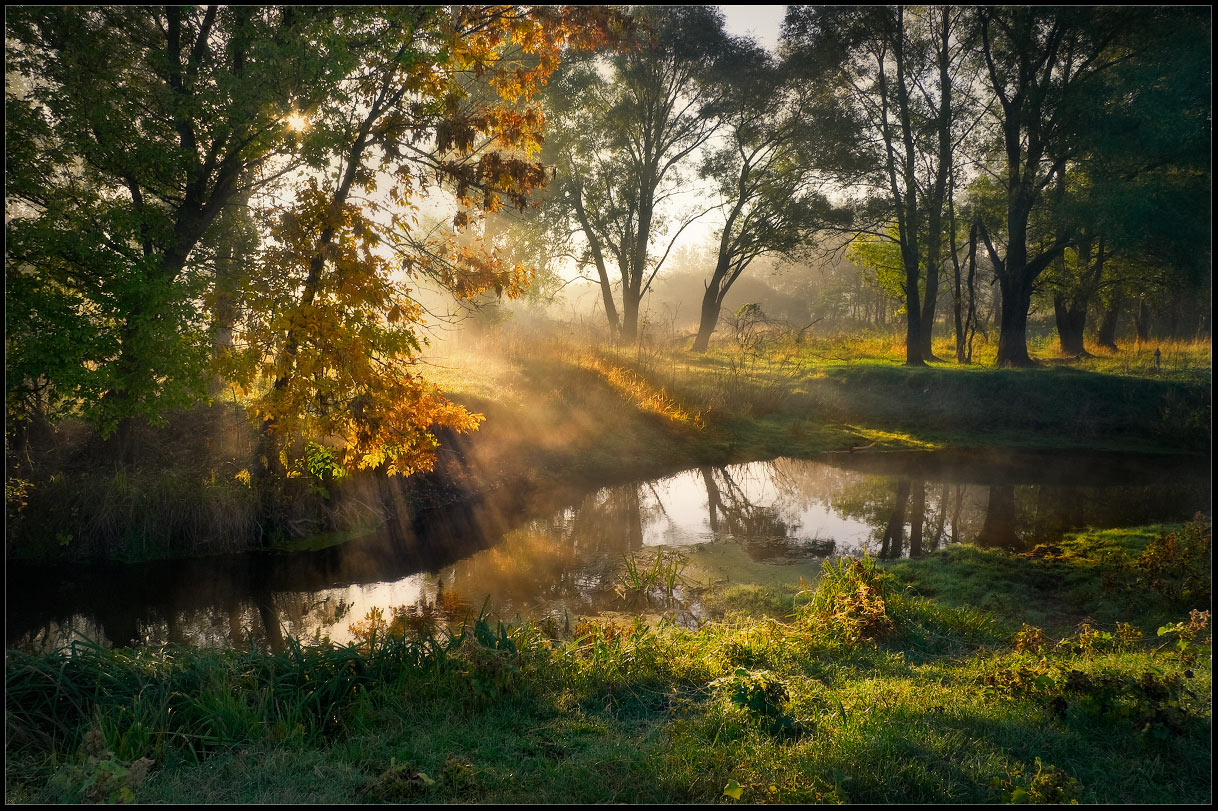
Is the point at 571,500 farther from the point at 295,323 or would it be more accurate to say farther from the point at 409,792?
the point at 409,792

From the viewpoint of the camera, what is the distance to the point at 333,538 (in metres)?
10.6

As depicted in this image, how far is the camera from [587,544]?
34.8ft

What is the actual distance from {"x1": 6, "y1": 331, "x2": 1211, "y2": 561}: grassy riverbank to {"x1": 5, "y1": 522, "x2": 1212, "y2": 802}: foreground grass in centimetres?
504

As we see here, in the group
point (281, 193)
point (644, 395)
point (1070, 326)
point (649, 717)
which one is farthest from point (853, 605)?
point (1070, 326)

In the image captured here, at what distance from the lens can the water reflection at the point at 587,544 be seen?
7.98 meters

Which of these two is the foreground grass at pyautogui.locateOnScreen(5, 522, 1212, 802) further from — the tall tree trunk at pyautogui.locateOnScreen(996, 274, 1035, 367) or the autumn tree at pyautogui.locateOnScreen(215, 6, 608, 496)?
the tall tree trunk at pyautogui.locateOnScreen(996, 274, 1035, 367)

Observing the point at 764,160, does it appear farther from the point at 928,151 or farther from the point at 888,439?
the point at 888,439

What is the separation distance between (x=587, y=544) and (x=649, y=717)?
589 centimetres

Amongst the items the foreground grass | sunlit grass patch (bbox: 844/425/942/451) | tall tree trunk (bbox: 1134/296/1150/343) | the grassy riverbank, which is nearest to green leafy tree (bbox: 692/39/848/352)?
the grassy riverbank

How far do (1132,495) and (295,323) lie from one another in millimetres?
14583

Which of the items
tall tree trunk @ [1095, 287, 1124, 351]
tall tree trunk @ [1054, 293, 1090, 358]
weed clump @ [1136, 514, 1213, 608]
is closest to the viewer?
weed clump @ [1136, 514, 1213, 608]

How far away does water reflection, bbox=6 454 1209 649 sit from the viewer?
7.98 m

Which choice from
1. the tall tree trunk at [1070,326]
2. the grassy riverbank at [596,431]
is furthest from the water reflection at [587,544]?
the tall tree trunk at [1070,326]

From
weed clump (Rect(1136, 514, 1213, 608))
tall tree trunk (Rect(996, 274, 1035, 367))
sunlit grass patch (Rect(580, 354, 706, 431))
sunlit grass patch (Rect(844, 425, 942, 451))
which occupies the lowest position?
weed clump (Rect(1136, 514, 1213, 608))
